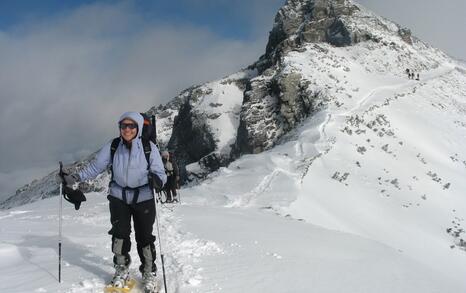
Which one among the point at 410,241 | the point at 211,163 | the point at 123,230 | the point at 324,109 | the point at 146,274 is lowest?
the point at 211,163

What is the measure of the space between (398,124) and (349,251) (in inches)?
1003

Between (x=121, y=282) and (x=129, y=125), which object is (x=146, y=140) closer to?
(x=129, y=125)

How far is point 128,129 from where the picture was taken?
23.2ft

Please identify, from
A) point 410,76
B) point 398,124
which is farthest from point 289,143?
point 410,76

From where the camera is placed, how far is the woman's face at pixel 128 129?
7.06 meters

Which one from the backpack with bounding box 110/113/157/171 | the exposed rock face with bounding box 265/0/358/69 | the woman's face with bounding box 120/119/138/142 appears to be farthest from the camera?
the exposed rock face with bounding box 265/0/358/69

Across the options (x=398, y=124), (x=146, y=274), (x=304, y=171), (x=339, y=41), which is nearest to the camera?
(x=146, y=274)

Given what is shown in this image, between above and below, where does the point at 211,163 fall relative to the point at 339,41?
below

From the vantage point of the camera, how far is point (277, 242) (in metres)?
11.3

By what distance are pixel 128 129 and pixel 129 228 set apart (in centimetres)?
152

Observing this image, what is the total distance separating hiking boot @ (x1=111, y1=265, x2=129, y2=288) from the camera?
22.9 ft

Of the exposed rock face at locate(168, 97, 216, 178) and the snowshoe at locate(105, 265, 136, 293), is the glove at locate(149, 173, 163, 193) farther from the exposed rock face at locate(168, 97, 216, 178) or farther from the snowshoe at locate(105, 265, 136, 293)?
the exposed rock face at locate(168, 97, 216, 178)

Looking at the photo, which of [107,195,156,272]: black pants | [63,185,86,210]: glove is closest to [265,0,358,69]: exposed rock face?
[63,185,86,210]: glove

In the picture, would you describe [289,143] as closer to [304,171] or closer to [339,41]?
[304,171]
